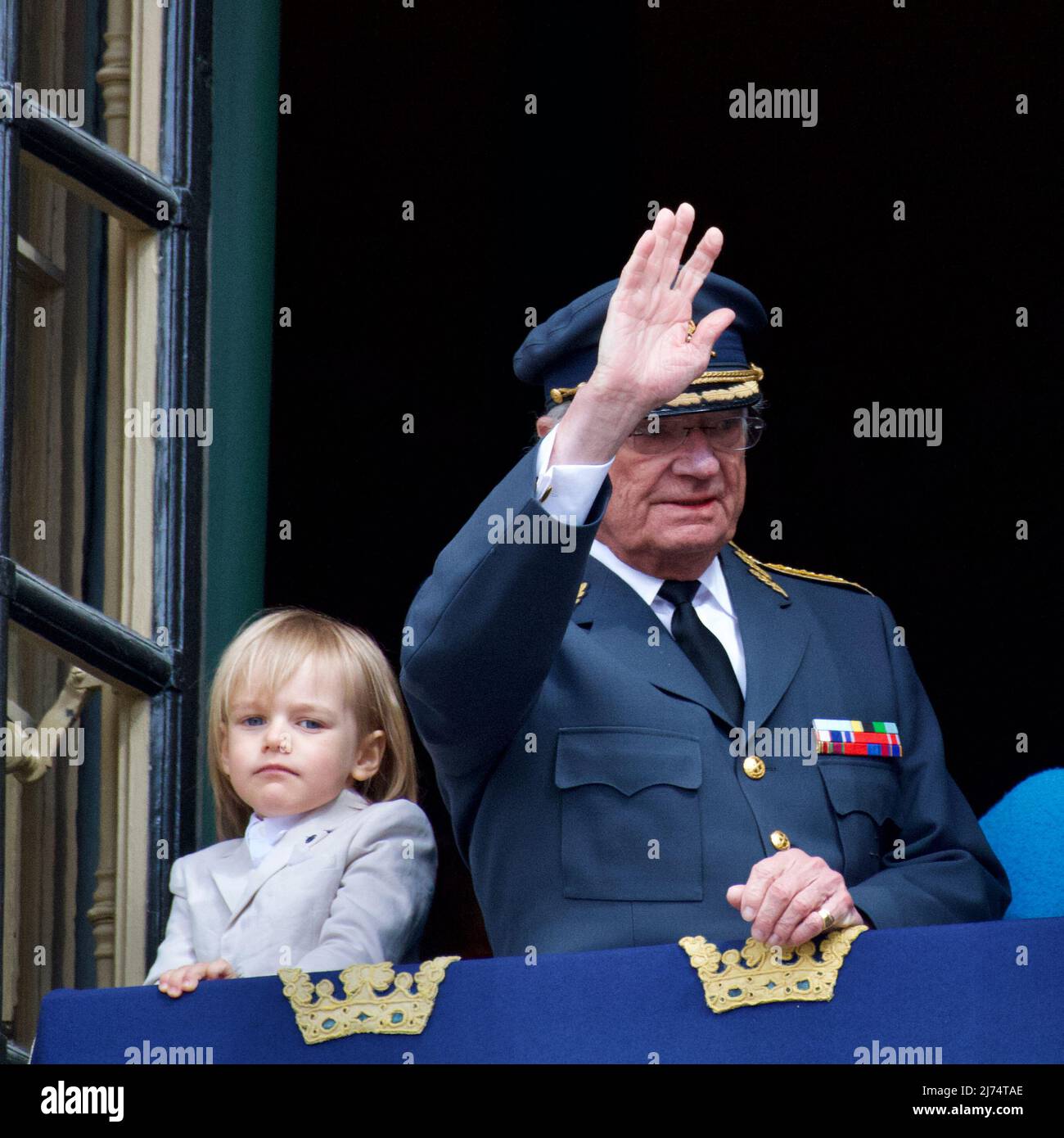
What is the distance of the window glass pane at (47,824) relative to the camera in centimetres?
325

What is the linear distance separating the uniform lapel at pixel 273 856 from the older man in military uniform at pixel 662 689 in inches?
7.3

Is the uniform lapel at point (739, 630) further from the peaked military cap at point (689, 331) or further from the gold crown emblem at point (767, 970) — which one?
the gold crown emblem at point (767, 970)

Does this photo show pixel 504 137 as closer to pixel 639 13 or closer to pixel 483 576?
pixel 639 13

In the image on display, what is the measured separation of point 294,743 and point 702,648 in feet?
1.79

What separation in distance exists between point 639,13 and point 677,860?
2.15 m

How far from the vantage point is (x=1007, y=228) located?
4.64m

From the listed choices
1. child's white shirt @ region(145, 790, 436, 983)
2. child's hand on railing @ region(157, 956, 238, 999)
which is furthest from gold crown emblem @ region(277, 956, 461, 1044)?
child's white shirt @ region(145, 790, 436, 983)

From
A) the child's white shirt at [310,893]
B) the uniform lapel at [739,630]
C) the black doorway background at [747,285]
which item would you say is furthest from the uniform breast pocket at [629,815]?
the black doorway background at [747,285]

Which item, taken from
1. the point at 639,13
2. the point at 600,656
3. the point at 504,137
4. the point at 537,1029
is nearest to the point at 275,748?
the point at 600,656

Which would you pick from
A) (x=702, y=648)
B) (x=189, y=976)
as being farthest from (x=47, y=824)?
(x=702, y=648)

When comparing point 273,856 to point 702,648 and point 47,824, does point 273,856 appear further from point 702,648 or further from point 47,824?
point 702,648

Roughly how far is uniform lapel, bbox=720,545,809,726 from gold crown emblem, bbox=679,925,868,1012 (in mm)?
511

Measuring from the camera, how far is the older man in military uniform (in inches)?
112

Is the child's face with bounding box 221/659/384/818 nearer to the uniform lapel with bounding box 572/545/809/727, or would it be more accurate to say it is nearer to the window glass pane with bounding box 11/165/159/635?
the window glass pane with bounding box 11/165/159/635
